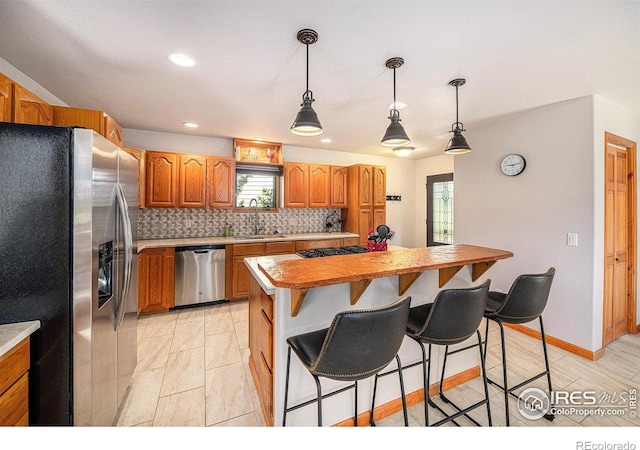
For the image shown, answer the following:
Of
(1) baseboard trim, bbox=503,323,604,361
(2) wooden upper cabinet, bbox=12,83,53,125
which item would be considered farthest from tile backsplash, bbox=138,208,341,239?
(1) baseboard trim, bbox=503,323,604,361

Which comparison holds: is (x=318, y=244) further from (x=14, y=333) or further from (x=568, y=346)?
(x=14, y=333)

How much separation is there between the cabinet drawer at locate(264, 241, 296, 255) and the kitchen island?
1.99 meters

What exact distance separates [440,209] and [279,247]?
3522 millimetres

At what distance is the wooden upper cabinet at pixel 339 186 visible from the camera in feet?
16.4

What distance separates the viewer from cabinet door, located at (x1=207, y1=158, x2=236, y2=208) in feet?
13.4

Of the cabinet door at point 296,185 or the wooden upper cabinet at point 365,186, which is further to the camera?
the wooden upper cabinet at point 365,186

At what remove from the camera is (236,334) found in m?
3.11

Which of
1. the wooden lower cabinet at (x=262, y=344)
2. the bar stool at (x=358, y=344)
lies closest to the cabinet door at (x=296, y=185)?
the wooden lower cabinet at (x=262, y=344)

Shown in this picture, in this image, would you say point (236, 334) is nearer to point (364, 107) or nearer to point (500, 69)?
point (364, 107)

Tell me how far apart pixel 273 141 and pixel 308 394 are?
3845 millimetres

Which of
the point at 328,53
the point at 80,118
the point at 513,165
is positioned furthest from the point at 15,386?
the point at 513,165

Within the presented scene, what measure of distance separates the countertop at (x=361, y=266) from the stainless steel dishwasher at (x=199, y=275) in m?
2.40

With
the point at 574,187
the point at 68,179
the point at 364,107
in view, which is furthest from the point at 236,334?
the point at 574,187

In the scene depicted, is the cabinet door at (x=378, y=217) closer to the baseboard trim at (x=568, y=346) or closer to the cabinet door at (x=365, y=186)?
the cabinet door at (x=365, y=186)
